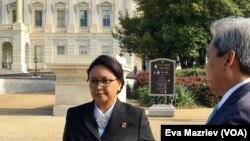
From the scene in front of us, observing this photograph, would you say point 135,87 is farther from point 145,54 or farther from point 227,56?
point 227,56

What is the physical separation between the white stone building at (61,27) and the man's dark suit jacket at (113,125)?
5905 centimetres

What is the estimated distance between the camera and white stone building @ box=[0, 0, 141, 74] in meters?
64.3

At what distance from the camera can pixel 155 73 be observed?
61.8 feet

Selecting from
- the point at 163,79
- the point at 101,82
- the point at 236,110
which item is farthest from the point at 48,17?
the point at 236,110

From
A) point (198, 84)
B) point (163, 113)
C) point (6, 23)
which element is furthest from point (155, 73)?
point (6, 23)

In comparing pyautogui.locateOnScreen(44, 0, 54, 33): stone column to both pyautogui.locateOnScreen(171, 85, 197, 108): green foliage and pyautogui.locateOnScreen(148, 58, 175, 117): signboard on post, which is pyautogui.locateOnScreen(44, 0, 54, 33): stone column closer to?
pyautogui.locateOnScreen(171, 85, 197, 108): green foliage

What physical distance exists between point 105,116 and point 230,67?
5.23 ft

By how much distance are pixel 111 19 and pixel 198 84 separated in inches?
1679

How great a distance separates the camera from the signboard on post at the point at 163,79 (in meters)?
18.7

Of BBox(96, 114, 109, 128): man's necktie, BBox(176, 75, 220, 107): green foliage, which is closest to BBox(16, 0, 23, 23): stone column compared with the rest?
BBox(176, 75, 220, 107): green foliage

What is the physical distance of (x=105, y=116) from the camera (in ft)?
12.6

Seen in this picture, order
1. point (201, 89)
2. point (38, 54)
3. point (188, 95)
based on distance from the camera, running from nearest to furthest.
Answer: point (188, 95)
point (201, 89)
point (38, 54)

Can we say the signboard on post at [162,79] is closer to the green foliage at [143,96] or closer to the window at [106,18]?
the green foliage at [143,96]

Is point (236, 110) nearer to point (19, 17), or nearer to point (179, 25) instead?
point (179, 25)
